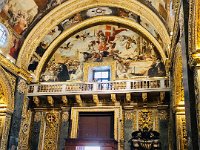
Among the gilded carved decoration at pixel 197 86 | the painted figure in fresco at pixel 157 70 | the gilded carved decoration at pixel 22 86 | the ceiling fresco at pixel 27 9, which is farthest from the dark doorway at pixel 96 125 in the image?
the gilded carved decoration at pixel 197 86

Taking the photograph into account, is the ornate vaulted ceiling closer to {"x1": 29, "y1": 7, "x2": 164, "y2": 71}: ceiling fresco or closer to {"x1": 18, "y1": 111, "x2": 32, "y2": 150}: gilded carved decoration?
{"x1": 29, "y1": 7, "x2": 164, "y2": 71}: ceiling fresco

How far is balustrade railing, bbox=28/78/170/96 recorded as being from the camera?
Answer: 1357 cm

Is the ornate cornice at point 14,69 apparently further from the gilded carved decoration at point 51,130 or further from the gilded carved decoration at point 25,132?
the gilded carved decoration at point 51,130

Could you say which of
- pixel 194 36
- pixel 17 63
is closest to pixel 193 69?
pixel 194 36

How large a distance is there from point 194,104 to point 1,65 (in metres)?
9.40

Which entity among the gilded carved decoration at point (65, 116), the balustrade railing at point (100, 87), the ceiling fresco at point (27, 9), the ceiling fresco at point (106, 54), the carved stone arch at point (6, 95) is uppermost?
the ceiling fresco at point (27, 9)

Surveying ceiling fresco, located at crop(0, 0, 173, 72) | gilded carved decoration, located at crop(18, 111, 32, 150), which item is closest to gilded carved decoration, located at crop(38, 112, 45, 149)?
gilded carved decoration, located at crop(18, 111, 32, 150)

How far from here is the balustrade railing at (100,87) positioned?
13570mm

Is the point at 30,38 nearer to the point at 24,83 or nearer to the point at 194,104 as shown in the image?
the point at 24,83

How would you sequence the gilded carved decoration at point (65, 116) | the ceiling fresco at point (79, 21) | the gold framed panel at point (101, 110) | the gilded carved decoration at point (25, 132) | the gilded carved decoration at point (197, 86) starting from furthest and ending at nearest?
the ceiling fresco at point (79, 21)
the gilded carved decoration at point (65, 116)
the gilded carved decoration at point (25, 132)
the gold framed panel at point (101, 110)
the gilded carved decoration at point (197, 86)

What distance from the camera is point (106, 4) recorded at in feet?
49.0

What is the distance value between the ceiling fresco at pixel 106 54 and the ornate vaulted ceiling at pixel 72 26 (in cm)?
6

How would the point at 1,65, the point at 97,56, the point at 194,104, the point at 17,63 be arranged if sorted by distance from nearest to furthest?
the point at 194,104 < the point at 1,65 < the point at 17,63 < the point at 97,56

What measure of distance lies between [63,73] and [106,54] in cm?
268
